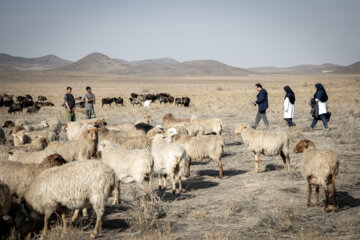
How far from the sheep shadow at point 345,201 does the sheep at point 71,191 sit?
15.4 feet

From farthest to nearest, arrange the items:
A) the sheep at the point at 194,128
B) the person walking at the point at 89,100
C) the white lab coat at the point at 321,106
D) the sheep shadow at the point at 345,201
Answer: the white lab coat at the point at 321,106
the person walking at the point at 89,100
the sheep at the point at 194,128
the sheep shadow at the point at 345,201

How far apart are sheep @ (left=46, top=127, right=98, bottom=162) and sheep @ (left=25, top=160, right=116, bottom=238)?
339 cm

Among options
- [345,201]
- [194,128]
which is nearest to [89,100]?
[194,128]

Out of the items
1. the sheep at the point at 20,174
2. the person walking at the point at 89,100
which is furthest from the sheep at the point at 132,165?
the person walking at the point at 89,100

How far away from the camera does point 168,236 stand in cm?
502

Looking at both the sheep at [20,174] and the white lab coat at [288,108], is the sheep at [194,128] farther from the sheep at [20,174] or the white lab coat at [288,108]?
the sheep at [20,174]

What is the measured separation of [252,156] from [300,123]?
9116 millimetres

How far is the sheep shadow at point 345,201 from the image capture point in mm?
6473

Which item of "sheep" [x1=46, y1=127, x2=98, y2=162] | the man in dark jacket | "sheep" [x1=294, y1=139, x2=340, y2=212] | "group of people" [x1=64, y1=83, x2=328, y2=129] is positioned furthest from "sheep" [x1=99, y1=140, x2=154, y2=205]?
the man in dark jacket

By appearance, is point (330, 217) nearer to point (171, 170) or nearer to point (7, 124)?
point (171, 170)

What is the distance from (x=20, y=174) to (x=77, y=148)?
2.72 meters

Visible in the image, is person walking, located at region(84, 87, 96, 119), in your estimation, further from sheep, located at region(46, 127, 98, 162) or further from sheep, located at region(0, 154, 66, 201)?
sheep, located at region(0, 154, 66, 201)

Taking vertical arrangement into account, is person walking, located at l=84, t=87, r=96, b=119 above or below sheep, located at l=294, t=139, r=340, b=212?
above

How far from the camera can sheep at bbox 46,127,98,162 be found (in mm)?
8695
